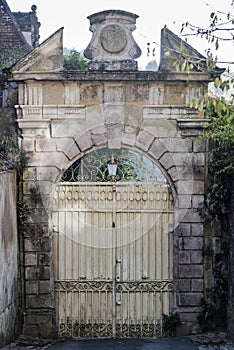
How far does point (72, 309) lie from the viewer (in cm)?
923

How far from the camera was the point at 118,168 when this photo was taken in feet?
30.6

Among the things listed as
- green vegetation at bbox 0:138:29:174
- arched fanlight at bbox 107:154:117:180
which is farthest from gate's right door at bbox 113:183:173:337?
green vegetation at bbox 0:138:29:174

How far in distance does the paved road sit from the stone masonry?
0.36m

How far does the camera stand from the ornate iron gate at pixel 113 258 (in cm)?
920

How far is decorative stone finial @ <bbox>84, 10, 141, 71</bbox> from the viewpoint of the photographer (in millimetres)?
8922

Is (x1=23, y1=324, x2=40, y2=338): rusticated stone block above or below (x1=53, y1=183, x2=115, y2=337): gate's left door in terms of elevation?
below

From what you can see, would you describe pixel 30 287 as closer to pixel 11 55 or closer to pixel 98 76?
pixel 98 76

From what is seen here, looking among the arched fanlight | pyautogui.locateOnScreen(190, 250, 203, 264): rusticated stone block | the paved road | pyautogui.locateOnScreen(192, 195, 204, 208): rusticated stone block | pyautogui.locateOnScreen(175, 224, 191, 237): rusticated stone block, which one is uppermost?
the arched fanlight

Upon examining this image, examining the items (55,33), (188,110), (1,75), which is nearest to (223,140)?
(188,110)

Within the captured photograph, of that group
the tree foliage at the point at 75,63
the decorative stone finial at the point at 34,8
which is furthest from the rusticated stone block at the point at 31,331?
the decorative stone finial at the point at 34,8

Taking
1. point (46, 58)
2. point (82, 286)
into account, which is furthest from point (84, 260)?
point (46, 58)

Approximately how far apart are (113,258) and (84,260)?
44 cm

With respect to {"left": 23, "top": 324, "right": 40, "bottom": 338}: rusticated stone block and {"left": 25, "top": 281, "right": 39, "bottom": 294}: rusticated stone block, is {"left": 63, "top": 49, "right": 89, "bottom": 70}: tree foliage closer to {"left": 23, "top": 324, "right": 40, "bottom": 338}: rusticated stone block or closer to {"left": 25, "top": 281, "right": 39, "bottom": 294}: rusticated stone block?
{"left": 25, "top": 281, "right": 39, "bottom": 294}: rusticated stone block

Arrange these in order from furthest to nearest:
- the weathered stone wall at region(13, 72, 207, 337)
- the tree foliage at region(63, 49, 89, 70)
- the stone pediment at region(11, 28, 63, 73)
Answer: the tree foliage at region(63, 49, 89, 70) → the weathered stone wall at region(13, 72, 207, 337) → the stone pediment at region(11, 28, 63, 73)
